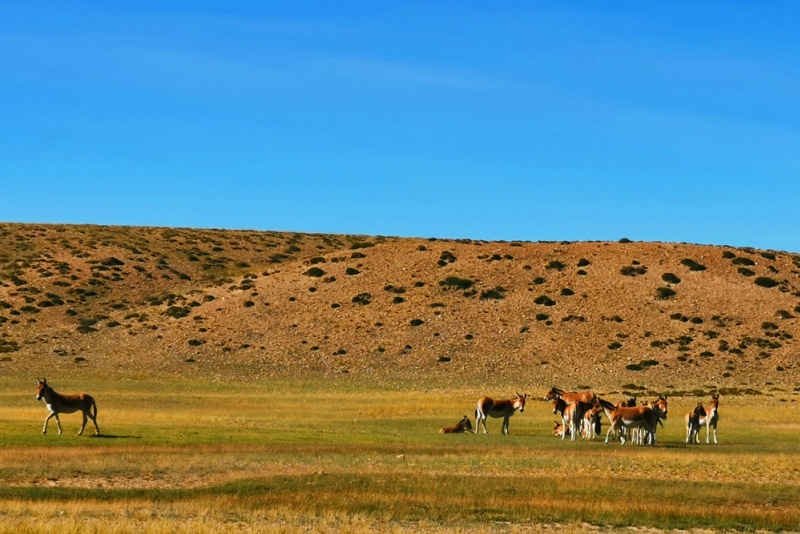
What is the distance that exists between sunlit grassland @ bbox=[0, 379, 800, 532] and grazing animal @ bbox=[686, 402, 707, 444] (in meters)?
1.01

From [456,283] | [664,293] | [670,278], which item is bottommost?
[456,283]

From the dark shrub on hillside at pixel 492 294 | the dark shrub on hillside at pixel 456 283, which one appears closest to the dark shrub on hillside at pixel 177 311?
the dark shrub on hillside at pixel 456 283

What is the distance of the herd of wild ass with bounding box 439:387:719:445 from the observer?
119 ft

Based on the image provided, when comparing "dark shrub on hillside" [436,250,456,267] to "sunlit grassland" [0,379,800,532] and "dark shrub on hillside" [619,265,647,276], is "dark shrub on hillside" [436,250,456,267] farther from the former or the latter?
"sunlit grassland" [0,379,800,532]

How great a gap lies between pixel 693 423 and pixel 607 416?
3.02m

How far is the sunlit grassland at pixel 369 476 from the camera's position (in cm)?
2059

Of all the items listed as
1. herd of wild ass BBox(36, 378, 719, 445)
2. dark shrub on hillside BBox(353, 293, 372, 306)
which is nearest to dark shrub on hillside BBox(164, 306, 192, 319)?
dark shrub on hillside BBox(353, 293, 372, 306)

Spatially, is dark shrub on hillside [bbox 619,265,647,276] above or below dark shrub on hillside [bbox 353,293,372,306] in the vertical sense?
above

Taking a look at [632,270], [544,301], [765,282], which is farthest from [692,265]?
[544,301]

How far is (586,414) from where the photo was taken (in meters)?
38.9

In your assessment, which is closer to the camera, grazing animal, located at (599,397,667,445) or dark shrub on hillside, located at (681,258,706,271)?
grazing animal, located at (599,397,667,445)

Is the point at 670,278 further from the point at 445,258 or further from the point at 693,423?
the point at 693,423

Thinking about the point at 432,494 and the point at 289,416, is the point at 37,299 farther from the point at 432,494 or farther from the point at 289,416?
the point at 432,494

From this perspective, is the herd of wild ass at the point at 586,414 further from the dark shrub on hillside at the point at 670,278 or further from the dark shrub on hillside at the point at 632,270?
the dark shrub on hillside at the point at 632,270
